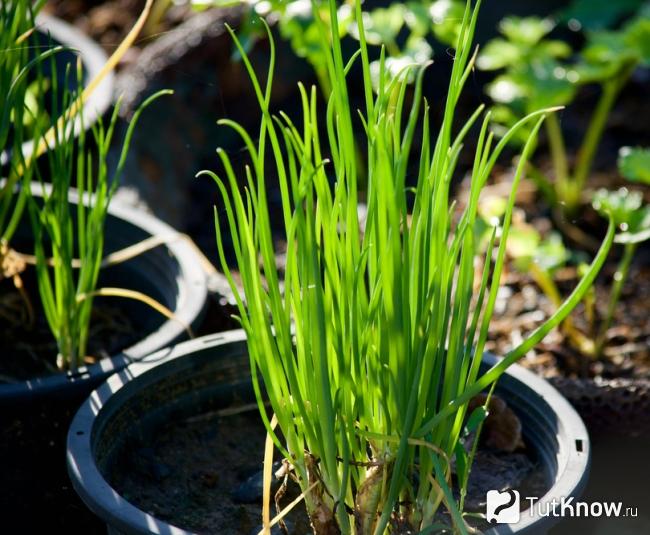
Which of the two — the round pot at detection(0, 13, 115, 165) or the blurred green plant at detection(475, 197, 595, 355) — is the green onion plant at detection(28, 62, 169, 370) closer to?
the round pot at detection(0, 13, 115, 165)

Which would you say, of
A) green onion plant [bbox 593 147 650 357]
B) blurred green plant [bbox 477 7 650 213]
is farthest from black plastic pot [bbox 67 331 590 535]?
blurred green plant [bbox 477 7 650 213]

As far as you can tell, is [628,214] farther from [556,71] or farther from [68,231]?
[68,231]

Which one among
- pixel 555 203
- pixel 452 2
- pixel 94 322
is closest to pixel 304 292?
pixel 94 322

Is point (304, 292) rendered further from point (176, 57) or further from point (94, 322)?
point (176, 57)

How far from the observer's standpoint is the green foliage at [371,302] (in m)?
0.88

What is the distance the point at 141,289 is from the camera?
1.56 m

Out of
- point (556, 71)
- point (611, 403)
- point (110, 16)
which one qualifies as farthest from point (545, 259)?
point (110, 16)

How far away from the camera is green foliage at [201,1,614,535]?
2.90 ft

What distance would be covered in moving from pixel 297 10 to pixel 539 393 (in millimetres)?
721

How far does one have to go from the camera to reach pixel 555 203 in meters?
2.16

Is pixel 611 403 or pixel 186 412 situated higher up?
pixel 186 412

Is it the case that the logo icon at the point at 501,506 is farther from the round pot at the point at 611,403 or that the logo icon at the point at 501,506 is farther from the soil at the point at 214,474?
the round pot at the point at 611,403

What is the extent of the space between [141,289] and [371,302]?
0.73m

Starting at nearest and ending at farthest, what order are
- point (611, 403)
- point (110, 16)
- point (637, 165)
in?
point (611, 403) → point (637, 165) → point (110, 16)
